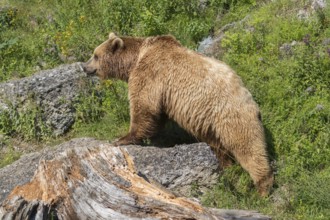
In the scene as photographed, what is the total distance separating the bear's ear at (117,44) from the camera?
8.08m

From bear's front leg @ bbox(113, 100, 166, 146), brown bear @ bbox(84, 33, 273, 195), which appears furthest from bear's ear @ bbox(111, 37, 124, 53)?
bear's front leg @ bbox(113, 100, 166, 146)

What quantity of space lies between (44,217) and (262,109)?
13.6 ft

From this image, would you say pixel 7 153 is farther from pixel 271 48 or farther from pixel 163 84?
pixel 271 48

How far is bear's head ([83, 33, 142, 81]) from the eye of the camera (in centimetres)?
803

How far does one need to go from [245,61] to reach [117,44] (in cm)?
212

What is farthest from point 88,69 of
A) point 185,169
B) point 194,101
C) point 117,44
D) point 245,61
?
point 185,169

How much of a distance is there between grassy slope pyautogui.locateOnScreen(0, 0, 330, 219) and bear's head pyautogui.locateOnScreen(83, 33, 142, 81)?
65 centimetres

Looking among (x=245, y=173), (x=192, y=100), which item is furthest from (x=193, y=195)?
(x=192, y=100)

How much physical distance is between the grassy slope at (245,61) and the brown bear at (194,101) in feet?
1.08

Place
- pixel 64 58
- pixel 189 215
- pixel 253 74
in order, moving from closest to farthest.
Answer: pixel 189 215, pixel 253 74, pixel 64 58

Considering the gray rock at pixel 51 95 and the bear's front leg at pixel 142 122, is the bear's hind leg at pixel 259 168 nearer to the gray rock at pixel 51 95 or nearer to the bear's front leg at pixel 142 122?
the bear's front leg at pixel 142 122

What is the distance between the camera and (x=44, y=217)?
4801mm

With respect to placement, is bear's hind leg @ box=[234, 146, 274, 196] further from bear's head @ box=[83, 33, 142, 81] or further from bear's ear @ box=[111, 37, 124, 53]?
bear's ear @ box=[111, 37, 124, 53]

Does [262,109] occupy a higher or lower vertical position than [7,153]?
higher
